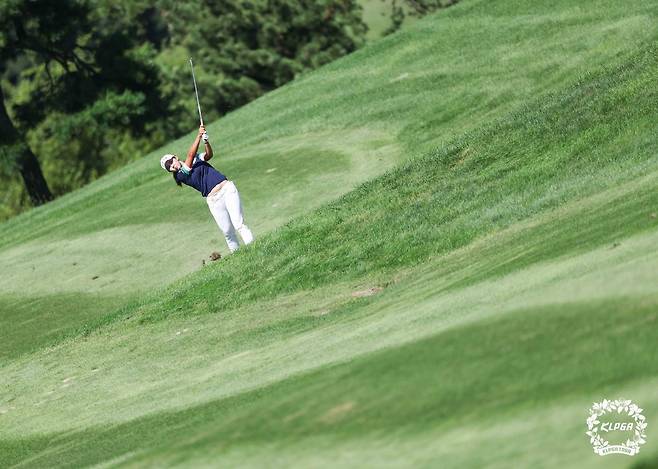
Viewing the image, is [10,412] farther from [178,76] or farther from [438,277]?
[178,76]

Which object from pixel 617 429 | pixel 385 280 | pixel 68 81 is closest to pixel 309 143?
pixel 385 280

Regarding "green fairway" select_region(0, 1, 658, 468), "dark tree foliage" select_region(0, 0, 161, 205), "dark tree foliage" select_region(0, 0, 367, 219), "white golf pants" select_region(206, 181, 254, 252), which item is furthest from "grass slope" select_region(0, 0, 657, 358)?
"dark tree foliage" select_region(0, 0, 367, 219)

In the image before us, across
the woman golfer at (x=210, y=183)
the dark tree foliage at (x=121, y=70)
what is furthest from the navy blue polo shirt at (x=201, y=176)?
the dark tree foliage at (x=121, y=70)

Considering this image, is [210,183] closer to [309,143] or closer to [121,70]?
[309,143]

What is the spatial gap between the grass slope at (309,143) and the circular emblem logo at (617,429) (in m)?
12.5

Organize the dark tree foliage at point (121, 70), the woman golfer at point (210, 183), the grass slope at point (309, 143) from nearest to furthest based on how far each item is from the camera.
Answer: the woman golfer at point (210, 183)
the grass slope at point (309, 143)
the dark tree foliage at point (121, 70)

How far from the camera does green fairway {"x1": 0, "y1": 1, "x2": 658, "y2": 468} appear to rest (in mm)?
8078

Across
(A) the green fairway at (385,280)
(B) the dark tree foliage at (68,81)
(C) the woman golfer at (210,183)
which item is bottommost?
(A) the green fairway at (385,280)

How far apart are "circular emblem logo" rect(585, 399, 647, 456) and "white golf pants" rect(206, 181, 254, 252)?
499 inches

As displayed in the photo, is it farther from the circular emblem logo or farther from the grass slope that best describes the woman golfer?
the circular emblem logo

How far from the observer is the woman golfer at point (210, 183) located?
769 inches

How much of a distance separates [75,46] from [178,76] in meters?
19.5

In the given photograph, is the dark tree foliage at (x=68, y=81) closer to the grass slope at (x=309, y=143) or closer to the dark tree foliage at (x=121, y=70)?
the dark tree foliage at (x=121, y=70)

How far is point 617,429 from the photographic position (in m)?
7.07
